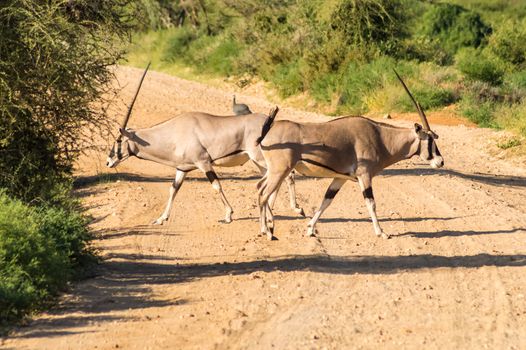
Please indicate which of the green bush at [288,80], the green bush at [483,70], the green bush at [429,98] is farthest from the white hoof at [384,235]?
the green bush at [288,80]

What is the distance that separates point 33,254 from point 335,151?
4.91 m

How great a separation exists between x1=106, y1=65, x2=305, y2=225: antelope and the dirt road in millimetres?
703

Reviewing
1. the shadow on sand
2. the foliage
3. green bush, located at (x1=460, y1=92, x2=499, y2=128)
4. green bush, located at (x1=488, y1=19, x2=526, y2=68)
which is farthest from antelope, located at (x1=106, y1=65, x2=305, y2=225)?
green bush, located at (x1=488, y1=19, x2=526, y2=68)

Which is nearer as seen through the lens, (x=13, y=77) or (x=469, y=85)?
(x=13, y=77)

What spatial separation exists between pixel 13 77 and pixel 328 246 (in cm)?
446

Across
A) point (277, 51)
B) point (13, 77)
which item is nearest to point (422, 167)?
point (13, 77)

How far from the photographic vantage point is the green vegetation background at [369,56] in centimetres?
2773

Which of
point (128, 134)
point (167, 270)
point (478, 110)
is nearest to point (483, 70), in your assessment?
point (478, 110)

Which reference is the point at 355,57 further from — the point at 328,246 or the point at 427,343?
the point at 427,343

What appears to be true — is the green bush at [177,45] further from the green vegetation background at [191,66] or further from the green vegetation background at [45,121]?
the green vegetation background at [45,121]

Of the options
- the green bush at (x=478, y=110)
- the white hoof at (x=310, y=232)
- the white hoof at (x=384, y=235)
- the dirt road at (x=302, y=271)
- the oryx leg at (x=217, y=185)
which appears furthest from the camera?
the green bush at (x=478, y=110)

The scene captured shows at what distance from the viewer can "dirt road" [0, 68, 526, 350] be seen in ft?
30.0

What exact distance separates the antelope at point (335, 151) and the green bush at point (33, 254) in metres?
2.91

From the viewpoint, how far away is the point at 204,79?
38.3 m
